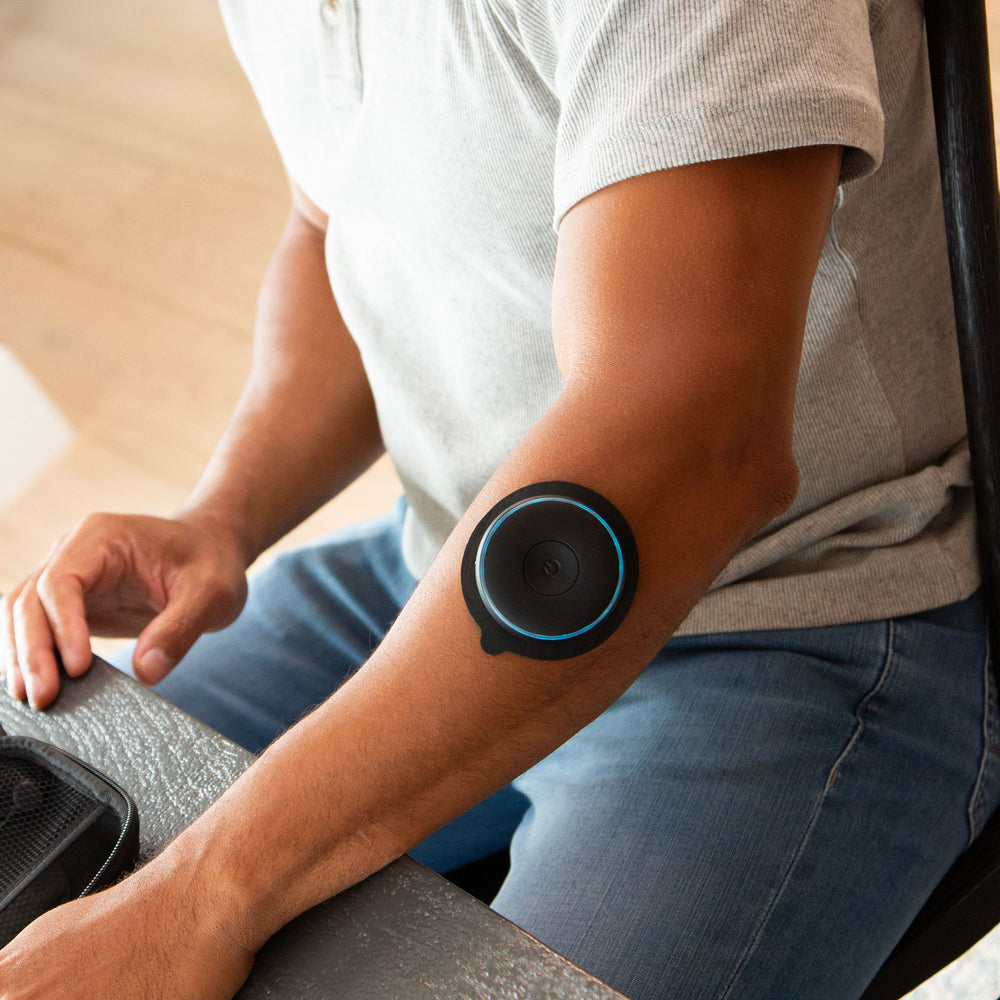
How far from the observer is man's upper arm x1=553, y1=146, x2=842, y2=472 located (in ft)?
1.73

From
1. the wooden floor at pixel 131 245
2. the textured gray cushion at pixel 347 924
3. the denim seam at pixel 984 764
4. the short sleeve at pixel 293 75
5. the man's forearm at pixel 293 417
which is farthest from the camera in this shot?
the wooden floor at pixel 131 245

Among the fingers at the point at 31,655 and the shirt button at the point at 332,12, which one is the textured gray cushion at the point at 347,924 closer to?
the fingers at the point at 31,655

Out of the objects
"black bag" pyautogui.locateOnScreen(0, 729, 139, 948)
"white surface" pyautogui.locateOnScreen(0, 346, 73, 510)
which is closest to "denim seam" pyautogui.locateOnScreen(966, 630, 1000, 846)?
"black bag" pyautogui.locateOnScreen(0, 729, 139, 948)

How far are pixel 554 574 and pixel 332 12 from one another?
1.70 feet

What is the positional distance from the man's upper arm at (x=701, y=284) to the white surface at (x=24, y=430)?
1.89 meters

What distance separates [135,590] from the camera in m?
0.87

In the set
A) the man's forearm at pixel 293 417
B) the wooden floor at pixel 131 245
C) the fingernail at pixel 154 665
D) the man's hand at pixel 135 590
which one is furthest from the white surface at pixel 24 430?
the fingernail at pixel 154 665

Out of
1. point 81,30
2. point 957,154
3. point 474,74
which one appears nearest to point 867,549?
point 957,154

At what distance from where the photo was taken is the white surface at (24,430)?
2123 mm

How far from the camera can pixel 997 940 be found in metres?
1.12

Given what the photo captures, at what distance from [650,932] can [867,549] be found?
0.34 meters

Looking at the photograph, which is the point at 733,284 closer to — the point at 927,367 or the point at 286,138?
the point at 927,367

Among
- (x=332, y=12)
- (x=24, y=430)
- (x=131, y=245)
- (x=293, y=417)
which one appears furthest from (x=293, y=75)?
(x=131, y=245)

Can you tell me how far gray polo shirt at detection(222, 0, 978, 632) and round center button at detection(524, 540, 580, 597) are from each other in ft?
0.65
